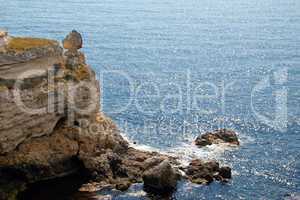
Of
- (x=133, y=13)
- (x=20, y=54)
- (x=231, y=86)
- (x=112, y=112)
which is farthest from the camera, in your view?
(x=133, y=13)

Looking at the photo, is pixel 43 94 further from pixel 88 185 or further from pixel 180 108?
pixel 180 108

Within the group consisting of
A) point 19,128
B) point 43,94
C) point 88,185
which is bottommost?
point 88,185

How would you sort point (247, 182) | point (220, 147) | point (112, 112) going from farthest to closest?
point (112, 112) < point (220, 147) < point (247, 182)

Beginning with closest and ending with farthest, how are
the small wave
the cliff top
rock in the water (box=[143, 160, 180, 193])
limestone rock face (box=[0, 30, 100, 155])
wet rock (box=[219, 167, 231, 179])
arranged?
limestone rock face (box=[0, 30, 100, 155]), the cliff top, rock in the water (box=[143, 160, 180, 193]), wet rock (box=[219, 167, 231, 179]), the small wave

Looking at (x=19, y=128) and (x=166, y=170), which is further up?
(x=19, y=128)

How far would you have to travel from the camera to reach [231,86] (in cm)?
9662

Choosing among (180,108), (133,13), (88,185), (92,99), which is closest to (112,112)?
(180,108)

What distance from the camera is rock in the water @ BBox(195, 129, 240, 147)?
233 feet

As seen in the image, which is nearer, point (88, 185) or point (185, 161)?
point (88, 185)

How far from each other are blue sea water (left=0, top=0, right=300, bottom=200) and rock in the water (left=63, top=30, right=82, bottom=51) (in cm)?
1602

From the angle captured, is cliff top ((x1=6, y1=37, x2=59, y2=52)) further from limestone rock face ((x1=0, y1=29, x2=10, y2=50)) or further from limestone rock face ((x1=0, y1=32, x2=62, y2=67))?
limestone rock face ((x1=0, y1=29, x2=10, y2=50))

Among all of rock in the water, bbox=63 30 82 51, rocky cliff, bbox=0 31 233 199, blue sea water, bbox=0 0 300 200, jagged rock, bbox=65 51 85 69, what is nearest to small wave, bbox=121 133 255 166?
blue sea water, bbox=0 0 300 200

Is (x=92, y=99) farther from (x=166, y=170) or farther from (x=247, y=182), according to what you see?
(x=247, y=182)

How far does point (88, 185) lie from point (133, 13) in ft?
402
